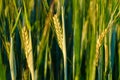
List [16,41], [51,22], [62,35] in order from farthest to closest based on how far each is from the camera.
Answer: [16,41] → [51,22] → [62,35]

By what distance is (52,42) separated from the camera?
92 cm

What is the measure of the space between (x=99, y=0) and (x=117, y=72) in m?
0.25

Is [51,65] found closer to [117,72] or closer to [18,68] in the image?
[18,68]

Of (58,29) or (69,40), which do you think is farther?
A: (69,40)

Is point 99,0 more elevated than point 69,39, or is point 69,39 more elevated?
point 99,0

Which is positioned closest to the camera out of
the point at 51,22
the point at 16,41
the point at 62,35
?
the point at 62,35

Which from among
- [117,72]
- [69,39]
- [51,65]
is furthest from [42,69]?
[117,72]

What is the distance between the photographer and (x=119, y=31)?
0.92 metres

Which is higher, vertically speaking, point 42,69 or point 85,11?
point 85,11

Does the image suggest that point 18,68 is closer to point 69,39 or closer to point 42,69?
point 42,69

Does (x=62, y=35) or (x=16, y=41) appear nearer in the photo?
(x=62, y=35)

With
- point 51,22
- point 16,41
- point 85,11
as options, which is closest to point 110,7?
point 85,11

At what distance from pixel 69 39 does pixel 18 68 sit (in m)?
0.18

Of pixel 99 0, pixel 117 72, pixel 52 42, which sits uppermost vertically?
pixel 99 0
